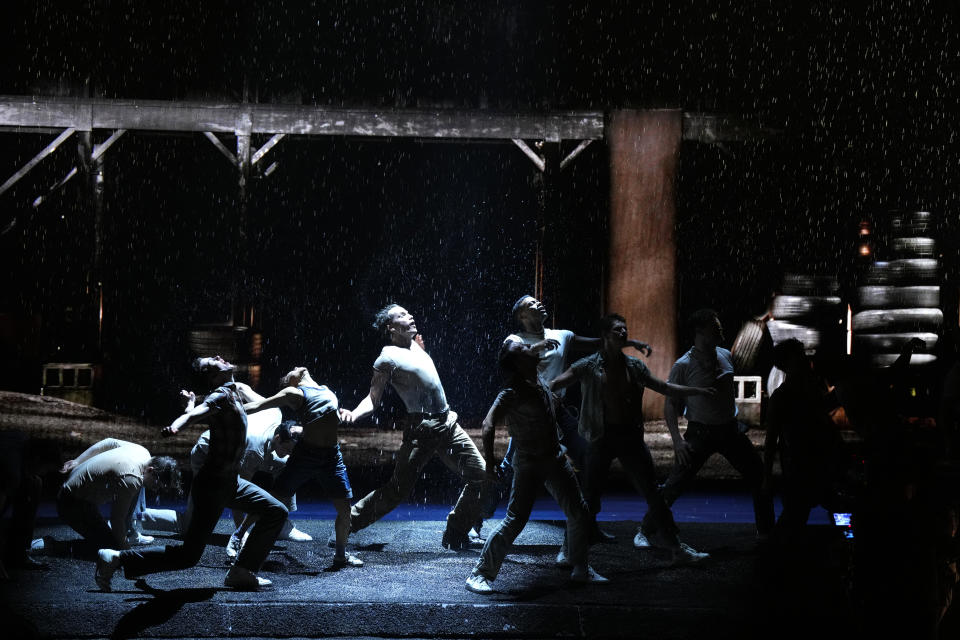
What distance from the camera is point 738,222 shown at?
15039 mm

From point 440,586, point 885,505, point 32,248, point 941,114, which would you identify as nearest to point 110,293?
point 32,248

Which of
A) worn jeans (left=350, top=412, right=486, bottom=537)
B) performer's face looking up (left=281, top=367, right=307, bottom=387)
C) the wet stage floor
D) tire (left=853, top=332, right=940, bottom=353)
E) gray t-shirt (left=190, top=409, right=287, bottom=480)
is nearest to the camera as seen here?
the wet stage floor

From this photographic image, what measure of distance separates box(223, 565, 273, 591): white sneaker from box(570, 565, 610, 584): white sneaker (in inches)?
77.8

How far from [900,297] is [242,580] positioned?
10.9 meters

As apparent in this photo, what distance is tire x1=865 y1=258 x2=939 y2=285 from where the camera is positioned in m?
14.5

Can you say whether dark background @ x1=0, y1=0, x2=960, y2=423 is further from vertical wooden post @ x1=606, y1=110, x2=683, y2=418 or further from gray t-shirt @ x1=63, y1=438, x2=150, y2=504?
gray t-shirt @ x1=63, y1=438, x2=150, y2=504

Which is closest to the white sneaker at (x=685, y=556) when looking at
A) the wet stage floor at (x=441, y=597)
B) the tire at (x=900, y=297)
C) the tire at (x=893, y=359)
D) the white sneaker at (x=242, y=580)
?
the wet stage floor at (x=441, y=597)

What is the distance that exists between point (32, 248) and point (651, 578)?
1392cm

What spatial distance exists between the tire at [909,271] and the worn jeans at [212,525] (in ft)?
35.1

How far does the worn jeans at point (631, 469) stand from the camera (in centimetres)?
725

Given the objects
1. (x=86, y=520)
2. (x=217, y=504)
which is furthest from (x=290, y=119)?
(x=217, y=504)

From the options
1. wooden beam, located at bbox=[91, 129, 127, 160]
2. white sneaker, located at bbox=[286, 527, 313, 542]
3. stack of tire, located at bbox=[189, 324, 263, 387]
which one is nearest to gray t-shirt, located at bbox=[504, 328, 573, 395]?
white sneaker, located at bbox=[286, 527, 313, 542]

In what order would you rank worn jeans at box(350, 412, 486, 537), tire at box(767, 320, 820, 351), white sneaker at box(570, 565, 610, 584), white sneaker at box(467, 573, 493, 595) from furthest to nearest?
tire at box(767, 320, 820, 351), worn jeans at box(350, 412, 486, 537), white sneaker at box(570, 565, 610, 584), white sneaker at box(467, 573, 493, 595)

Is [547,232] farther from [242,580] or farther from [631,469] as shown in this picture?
[242,580]
